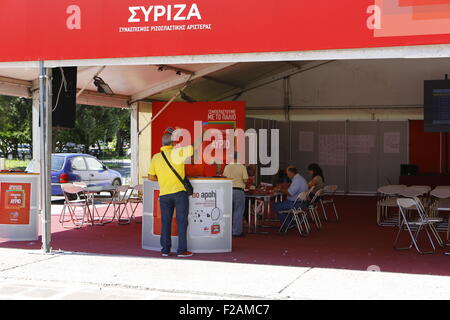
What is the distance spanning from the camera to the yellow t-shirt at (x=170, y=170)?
7453 mm

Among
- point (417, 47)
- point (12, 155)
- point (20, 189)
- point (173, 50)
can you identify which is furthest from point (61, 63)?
point (12, 155)

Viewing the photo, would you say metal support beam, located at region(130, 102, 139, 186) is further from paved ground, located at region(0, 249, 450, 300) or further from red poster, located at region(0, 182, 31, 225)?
paved ground, located at region(0, 249, 450, 300)

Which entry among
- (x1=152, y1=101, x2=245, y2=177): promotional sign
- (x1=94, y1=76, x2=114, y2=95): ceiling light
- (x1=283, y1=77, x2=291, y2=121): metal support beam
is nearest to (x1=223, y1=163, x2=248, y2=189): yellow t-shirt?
(x1=94, y1=76, x2=114, y2=95): ceiling light

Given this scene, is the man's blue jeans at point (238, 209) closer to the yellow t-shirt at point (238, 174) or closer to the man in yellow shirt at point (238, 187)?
the man in yellow shirt at point (238, 187)

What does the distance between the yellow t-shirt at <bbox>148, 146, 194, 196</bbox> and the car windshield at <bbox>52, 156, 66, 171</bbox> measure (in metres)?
7.66

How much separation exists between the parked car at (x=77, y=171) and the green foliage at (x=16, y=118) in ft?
40.5

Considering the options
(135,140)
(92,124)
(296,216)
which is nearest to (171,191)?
(296,216)

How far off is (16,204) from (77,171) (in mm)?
5907

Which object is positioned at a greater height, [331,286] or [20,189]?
[20,189]

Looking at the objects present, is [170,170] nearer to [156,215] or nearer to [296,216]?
[156,215]

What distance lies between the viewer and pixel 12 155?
36562 millimetres

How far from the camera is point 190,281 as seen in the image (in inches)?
241

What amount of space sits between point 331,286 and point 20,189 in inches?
199
